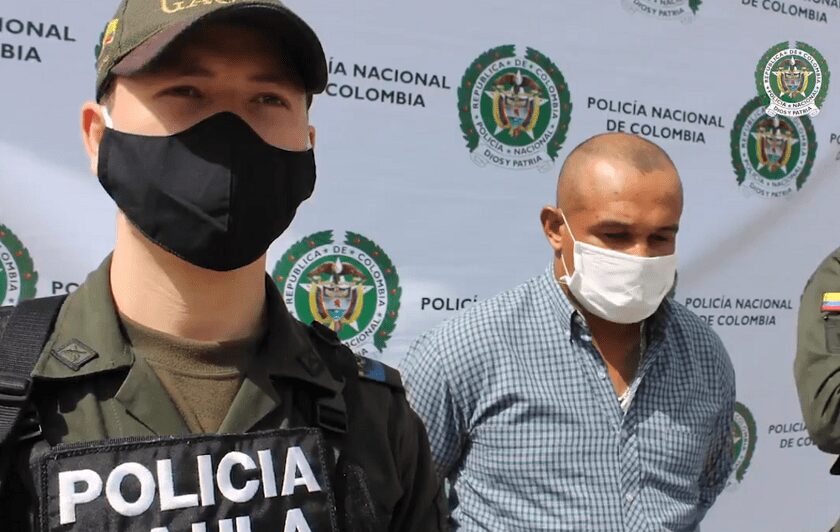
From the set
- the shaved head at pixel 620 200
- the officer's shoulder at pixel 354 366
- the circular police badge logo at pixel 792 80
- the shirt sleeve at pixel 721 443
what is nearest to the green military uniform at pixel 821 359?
the shirt sleeve at pixel 721 443

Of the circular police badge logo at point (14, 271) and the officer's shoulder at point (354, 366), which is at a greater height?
the circular police badge logo at point (14, 271)

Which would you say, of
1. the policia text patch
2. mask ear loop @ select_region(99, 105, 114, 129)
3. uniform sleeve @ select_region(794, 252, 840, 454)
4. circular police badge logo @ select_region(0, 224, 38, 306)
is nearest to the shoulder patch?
the policia text patch

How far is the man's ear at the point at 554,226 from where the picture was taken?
1291 mm

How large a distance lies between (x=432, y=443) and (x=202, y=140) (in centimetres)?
73

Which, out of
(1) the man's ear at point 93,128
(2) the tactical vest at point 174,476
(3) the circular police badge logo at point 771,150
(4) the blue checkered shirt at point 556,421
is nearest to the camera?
(2) the tactical vest at point 174,476

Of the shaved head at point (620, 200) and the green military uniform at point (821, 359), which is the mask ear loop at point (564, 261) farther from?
the green military uniform at point (821, 359)

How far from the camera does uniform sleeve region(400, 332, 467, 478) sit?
116 centimetres

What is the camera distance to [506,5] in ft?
5.39

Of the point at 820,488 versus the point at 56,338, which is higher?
the point at 56,338

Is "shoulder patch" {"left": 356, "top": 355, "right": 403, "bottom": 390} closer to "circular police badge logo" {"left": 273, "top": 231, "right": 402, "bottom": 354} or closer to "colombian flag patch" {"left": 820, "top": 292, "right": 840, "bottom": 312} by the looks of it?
"circular police badge logo" {"left": 273, "top": 231, "right": 402, "bottom": 354}

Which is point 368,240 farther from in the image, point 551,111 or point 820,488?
point 820,488

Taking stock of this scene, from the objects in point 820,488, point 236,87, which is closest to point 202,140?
point 236,87

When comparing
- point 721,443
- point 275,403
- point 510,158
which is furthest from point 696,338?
point 275,403

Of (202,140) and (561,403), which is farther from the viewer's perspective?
(561,403)
